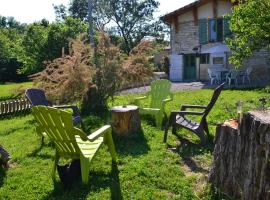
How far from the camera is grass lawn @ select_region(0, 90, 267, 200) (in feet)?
13.9

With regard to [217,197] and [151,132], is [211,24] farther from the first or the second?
[217,197]

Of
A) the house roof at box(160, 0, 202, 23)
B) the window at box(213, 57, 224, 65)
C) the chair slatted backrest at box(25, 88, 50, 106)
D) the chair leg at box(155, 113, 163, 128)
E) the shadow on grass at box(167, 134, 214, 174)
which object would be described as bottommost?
the shadow on grass at box(167, 134, 214, 174)

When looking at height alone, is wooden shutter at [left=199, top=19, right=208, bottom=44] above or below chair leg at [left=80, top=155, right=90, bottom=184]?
above

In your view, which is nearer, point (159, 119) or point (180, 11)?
point (159, 119)

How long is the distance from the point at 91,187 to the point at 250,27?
6056 millimetres

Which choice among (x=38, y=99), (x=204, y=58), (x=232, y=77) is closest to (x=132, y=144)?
(x=38, y=99)

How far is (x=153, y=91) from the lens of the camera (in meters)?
8.74

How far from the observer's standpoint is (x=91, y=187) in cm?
443

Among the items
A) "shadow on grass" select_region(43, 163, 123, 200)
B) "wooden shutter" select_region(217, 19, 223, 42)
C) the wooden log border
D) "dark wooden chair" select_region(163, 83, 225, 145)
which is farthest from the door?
"shadow on grass" select_region(43, 163, 123, 200)

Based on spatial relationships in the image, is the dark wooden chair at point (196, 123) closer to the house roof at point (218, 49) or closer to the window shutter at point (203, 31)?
the house roof at point (218, 49)

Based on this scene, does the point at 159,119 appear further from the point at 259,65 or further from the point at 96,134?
the point at 259,65

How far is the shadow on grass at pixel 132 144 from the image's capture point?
229 inches

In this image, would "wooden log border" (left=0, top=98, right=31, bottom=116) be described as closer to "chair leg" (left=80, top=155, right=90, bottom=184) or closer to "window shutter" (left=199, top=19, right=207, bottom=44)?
"chair leg" (left=80, top=155, right=90, bottom=184)

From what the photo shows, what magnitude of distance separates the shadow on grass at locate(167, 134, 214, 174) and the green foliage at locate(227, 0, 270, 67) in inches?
144
